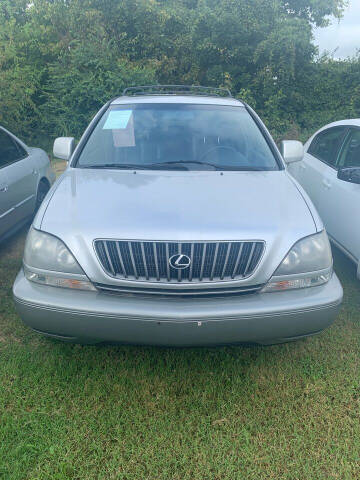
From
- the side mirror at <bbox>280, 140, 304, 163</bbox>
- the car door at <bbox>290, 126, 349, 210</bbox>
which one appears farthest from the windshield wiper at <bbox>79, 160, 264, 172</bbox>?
the car door at <bbox>290, 126, 349, 210</bbox>

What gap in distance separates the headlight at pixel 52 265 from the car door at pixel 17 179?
6.46ft

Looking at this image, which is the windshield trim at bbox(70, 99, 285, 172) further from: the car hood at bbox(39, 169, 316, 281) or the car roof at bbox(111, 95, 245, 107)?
the car hood at bbox(39, 169, 316, 281)

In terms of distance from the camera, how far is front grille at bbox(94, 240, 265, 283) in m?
2.11

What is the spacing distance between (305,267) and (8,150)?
139 inches

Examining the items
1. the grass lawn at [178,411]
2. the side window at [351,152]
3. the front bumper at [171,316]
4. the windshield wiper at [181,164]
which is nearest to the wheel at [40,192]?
the grass lawn at [178,411]

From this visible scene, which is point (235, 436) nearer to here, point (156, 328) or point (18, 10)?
point (156, 328)

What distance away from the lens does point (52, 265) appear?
2.20 metres

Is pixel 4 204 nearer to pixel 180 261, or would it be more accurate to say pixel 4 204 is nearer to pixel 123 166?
pixel 123 166

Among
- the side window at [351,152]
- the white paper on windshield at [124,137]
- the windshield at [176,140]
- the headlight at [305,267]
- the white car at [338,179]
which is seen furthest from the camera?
the side window at [351,152]

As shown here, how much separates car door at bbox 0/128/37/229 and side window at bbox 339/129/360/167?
3.37m

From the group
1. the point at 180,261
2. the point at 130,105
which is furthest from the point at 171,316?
the point at 130,105

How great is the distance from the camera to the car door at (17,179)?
13.5 ft

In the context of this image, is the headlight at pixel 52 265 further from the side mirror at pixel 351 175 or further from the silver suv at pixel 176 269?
the side mirror at pixel 351 175

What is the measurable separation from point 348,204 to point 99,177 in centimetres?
225
